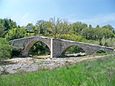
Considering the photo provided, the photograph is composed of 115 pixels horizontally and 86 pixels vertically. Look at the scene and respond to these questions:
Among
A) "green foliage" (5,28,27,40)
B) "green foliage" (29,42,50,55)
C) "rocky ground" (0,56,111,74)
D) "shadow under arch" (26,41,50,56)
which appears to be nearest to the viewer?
"rocky ground" (0,56,111,74)

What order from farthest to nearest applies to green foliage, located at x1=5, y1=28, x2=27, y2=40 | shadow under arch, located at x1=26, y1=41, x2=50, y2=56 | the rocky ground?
green foliage, located at x1=5, y1=28, x2=27, y2=40 < shadow under arch, located at x1=26, y1=41, x2=50, y2=56 < the rocky ground

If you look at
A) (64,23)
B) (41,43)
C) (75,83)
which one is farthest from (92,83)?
(64,23)

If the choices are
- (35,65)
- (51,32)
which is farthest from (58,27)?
(35,65)

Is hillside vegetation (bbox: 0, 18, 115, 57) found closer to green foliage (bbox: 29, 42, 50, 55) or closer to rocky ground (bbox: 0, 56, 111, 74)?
green foliage (bbox: 29, 42, 50, 55)

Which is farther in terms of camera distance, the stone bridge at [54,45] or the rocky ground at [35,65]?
the stone bridge at [54,45]

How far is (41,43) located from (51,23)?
380 inches

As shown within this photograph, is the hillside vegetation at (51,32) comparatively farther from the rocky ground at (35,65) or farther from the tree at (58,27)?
the rocky ground at (35,65)

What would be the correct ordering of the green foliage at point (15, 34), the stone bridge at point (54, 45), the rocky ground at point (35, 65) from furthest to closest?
the green foliage at point (15, 34), the stone bridge at point (54, 45), the rocky ground at point (35, 65)

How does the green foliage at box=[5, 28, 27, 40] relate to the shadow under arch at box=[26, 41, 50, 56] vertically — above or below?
above

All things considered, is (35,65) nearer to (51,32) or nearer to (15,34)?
(15,34)

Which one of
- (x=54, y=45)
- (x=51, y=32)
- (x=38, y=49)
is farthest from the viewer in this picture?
(x=51, y=32)

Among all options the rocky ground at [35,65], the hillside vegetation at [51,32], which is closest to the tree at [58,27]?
the hillside vegetation at [51,32]

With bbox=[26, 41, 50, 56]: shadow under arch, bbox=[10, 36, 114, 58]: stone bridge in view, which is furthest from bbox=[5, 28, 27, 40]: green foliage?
bbox=[10, 36, 114, 58]: stone bridge

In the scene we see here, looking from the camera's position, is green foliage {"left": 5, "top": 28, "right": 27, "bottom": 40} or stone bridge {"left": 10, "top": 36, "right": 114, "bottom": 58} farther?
green foliage {"left": 5, "top": 28, "right": 27, "bottom": 40}
